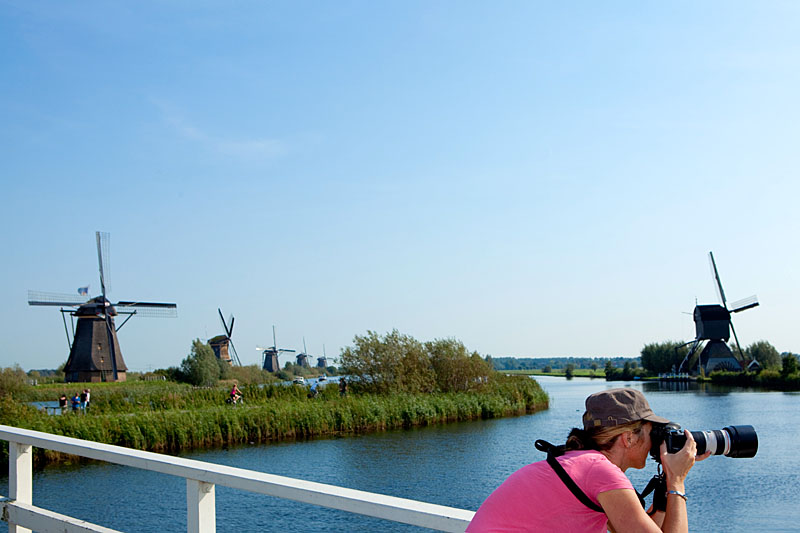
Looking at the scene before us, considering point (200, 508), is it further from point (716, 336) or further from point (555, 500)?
point (716, 336)

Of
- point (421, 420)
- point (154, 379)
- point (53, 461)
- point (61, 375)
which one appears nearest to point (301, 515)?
point (53, 461)

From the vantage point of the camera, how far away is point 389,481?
1539 cm

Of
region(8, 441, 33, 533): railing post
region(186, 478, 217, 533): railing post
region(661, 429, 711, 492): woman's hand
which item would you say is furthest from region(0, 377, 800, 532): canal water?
region(661, 429, 711, 492): woman's hand

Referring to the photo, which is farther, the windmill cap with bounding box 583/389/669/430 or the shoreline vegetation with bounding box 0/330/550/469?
the shoreline vegetation with bounding box 0/330/550/469

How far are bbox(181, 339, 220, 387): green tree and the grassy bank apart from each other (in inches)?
927

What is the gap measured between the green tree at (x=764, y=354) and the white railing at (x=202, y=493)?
3078 inches

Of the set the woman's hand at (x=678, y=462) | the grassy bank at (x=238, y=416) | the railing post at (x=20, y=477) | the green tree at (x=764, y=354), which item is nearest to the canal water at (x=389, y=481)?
the grassy bank at (x=238, y=416)

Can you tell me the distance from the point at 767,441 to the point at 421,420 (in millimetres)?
11853

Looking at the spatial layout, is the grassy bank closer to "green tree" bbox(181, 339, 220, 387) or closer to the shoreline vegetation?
the shoreline vegetation

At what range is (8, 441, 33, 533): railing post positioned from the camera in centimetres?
307

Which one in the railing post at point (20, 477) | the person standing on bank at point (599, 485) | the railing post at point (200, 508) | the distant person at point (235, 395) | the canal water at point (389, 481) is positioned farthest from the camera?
the distant person at point (235, 395)

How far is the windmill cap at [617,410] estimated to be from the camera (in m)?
1.78

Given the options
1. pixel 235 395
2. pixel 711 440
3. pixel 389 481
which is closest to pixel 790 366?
pixel 235 395

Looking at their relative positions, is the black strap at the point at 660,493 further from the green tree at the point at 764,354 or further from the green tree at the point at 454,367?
the green tree at the point at 764,354
